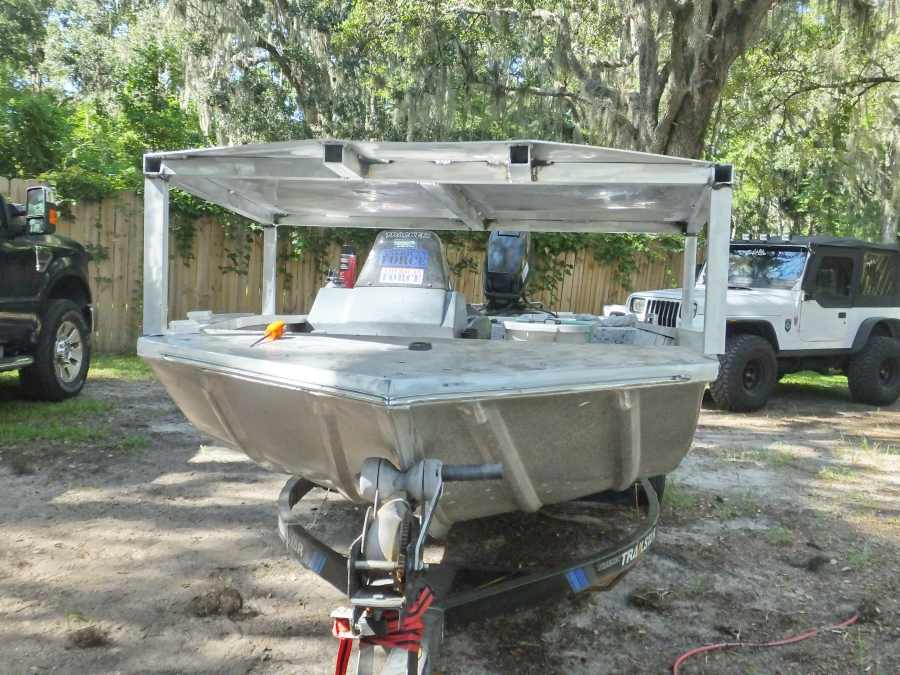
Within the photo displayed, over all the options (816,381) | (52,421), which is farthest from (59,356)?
Result: (816,381)

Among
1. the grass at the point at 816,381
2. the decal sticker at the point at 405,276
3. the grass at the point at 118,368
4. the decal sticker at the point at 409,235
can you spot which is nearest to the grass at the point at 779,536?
the decal sticker at the point at 405,276

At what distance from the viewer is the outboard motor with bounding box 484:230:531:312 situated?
5918mm

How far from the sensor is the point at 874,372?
9.26 meters

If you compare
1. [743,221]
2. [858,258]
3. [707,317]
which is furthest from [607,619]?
[743,221]

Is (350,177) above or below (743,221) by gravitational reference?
below

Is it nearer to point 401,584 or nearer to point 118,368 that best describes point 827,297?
point 401,584

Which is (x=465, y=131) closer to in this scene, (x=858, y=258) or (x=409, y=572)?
(x=858, y=258)

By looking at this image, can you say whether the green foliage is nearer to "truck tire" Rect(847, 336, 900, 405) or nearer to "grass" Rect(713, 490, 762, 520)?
"grass" Rect(713, 490, 762, 520)

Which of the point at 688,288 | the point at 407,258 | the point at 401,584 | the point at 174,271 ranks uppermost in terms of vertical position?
the point at 407,258

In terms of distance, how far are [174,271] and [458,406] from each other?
9290mm

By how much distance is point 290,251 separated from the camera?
11.0 m

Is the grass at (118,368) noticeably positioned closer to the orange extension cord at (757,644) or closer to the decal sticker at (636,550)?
the decal sticker at (636,550)

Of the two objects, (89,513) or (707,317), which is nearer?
(707,317)

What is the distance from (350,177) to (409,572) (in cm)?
166
